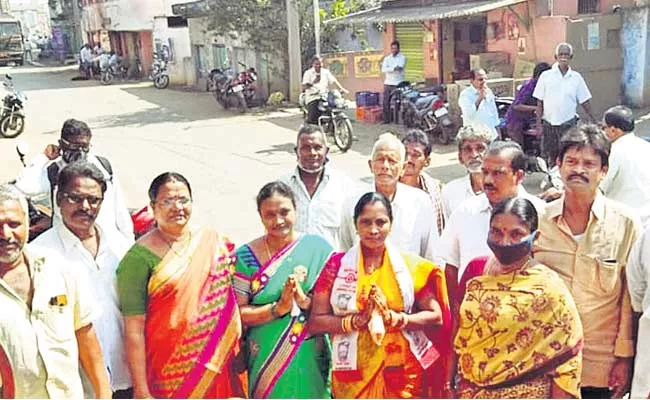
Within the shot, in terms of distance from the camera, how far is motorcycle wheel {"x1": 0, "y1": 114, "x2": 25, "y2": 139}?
16.2m

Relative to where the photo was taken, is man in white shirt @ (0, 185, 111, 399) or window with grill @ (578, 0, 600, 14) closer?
man in white shirt @ (0, 185, 111, 399)

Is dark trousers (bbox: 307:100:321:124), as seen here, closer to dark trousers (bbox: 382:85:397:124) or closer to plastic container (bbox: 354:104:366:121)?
dark trousers (bbox: 382:85:397:124)

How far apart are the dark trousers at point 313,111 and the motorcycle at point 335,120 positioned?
10 cm

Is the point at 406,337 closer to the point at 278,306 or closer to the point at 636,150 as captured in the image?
the point at 278,306

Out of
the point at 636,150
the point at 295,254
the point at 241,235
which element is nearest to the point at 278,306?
the point at 295,254

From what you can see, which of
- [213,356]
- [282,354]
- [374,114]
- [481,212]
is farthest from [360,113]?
[213,356]

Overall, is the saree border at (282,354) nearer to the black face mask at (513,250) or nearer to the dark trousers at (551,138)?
the black face mask at (513,250)

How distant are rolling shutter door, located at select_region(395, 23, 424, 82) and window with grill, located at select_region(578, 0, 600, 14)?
382 cm

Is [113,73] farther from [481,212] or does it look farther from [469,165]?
[481,212]

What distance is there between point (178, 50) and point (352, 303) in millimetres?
25834

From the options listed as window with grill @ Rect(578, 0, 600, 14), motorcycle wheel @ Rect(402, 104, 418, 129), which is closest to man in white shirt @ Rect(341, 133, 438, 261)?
motorcycle wheel @ Rect(402, 104, 418, 129)

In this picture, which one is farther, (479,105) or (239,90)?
(239,90)

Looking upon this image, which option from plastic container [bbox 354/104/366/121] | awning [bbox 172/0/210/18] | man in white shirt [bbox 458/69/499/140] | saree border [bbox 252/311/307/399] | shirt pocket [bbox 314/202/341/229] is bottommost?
saree border [bbox 252/311/307/399]

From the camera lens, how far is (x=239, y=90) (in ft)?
60.6
